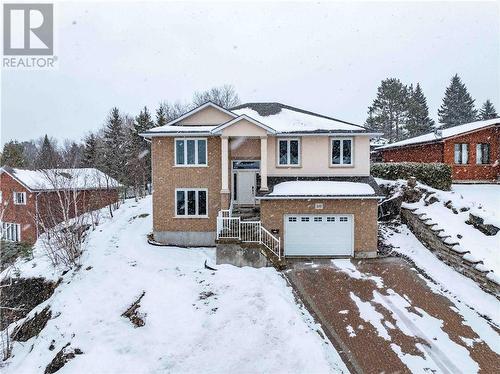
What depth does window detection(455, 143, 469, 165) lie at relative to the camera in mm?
22969

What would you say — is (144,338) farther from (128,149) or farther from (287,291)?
(128,149)

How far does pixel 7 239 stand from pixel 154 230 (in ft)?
57.1

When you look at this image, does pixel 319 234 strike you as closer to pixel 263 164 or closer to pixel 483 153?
pixel 263 164

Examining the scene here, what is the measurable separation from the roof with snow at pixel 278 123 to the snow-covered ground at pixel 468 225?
5003 mm

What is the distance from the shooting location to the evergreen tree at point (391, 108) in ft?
161

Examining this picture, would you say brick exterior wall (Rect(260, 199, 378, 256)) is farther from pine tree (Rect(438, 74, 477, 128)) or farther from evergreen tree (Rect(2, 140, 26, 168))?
pine tree (Rect(438, 74, 477, 128))

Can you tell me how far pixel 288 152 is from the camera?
1705cm

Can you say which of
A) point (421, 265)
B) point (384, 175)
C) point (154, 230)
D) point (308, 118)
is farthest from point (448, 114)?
point (154, 230)

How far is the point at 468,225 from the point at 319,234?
248 inches

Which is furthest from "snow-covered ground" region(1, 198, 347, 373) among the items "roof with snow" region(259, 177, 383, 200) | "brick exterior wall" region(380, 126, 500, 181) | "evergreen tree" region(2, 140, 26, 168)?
"evergreen tree" region(2, 140, 26, 168)

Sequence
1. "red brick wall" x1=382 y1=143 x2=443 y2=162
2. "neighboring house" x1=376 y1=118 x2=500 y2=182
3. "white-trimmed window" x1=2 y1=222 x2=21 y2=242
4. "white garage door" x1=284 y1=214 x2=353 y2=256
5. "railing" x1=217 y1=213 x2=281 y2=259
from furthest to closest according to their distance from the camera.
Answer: "white-trimmed window" x1=2 y1=222 x2=21 y2=242 → "red brick wall" x1=382 y1=143 x2=443 y2=162 → "neighboring house" x1=376 y1=118 x2=500 y2=182 → "white garage door" x1=284 y1=214 x2=353 y2=256 → "railing" x1=217 y1=213 x2=281 y2=259

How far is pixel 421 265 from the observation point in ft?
44.5

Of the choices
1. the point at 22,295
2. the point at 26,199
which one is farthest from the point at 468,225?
the point at 26,199

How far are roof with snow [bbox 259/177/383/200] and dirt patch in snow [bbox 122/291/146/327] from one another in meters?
6.64
